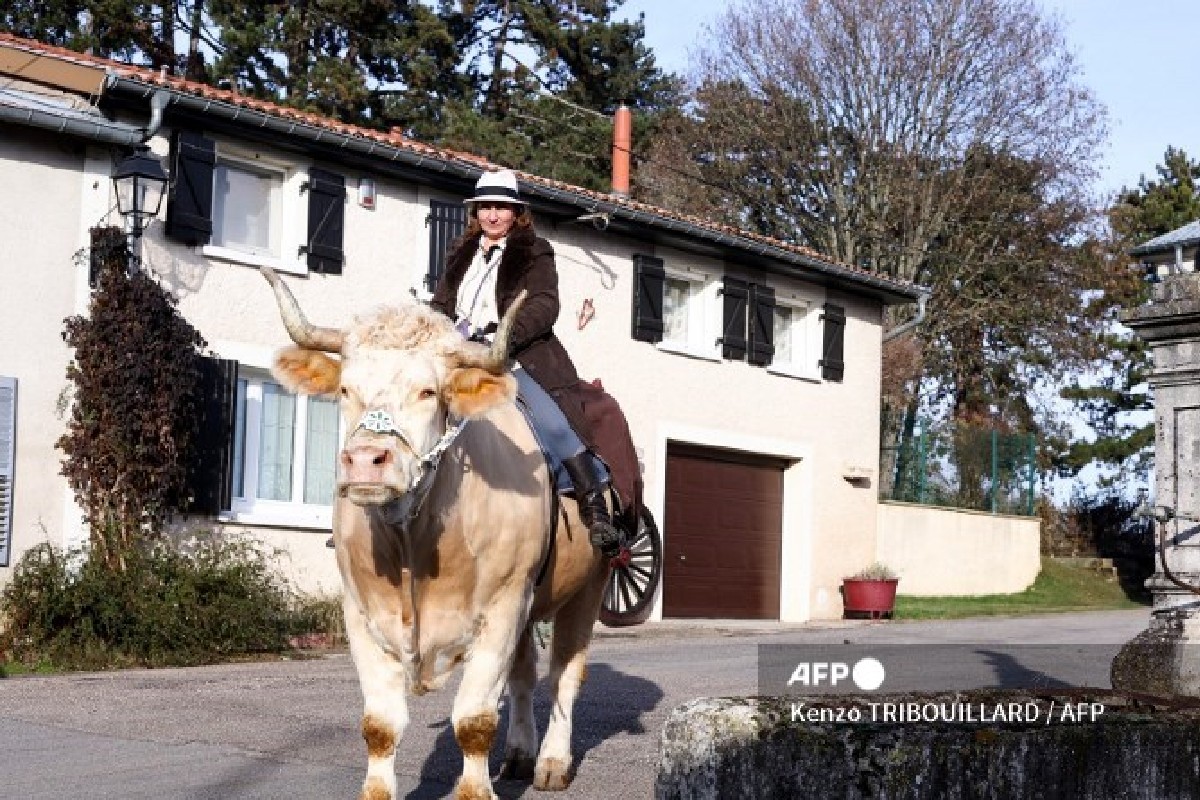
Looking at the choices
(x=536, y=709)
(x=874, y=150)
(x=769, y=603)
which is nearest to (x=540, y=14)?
(x=874, y=150)

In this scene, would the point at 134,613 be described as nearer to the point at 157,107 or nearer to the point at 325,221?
the point at 157,107

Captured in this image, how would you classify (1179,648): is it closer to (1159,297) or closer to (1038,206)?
(1159,297)

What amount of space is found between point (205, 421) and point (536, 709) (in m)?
8.00

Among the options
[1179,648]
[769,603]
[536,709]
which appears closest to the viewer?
[1179,648]

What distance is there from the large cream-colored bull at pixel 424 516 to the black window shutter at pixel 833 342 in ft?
65.4

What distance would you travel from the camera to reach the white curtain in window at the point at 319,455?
19.1 m

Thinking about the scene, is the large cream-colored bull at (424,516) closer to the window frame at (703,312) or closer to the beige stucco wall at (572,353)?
the beige stucco wall at (572,353)

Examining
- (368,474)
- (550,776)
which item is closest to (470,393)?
(368,474)

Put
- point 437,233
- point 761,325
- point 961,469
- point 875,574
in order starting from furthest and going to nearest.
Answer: point 961,469 → point 875,574 → point 761,325 → point 437,233

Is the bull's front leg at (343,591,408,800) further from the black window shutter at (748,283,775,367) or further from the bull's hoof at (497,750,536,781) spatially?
the black window shutter at (748,283,775,367)

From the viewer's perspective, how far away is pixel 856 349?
27500 mm

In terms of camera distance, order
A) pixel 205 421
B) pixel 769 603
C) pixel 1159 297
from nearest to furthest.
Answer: pixel 1159 297 → pixel 205 421 → pixel 769 603

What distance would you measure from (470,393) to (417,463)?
1.37 ft

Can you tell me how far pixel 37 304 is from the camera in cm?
1636
